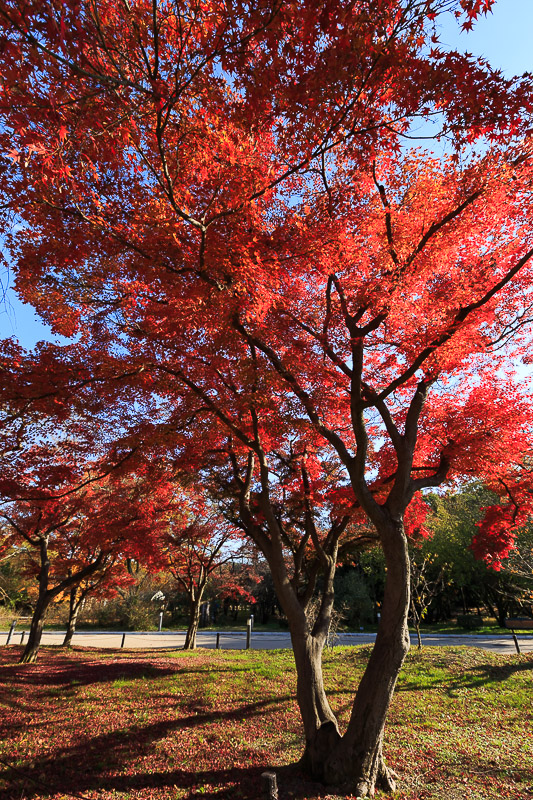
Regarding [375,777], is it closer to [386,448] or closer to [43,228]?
[386,448]

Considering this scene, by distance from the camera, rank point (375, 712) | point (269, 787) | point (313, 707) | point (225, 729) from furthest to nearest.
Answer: point (225, 729)
point (313, 707)
point (375, 712)
point (269, 787)

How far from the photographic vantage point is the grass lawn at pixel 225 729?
4.76 meters

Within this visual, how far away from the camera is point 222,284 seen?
5.32 m

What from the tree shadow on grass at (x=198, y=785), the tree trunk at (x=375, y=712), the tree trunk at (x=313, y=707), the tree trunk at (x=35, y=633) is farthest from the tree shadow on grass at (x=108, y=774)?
the tree trunk at (x=35, y=633)

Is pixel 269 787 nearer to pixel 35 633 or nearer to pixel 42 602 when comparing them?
pixel 42 602

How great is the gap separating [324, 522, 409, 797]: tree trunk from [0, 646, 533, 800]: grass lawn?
0.28m

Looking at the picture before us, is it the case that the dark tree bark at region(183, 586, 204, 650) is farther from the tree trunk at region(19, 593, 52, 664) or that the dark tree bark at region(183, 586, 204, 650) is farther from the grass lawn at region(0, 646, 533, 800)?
the tree trunk at region(19, 593, 52, 664)

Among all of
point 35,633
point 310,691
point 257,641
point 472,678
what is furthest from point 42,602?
point 472,678

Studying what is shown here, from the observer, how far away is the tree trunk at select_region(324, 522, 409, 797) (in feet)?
15.2

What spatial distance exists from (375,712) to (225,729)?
3.37 m

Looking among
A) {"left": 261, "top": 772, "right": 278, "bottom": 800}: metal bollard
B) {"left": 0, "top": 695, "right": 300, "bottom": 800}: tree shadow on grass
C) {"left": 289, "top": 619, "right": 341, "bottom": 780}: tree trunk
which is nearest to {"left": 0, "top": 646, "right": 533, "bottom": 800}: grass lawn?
{"left": 0, "top": 695, "right": 300, "bottom": 800}: tree shadow on grass

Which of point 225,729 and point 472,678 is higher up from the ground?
point 472,678

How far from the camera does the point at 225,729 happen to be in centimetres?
670

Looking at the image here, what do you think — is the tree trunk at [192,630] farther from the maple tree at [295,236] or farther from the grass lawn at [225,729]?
the maple tree at [295,236]
